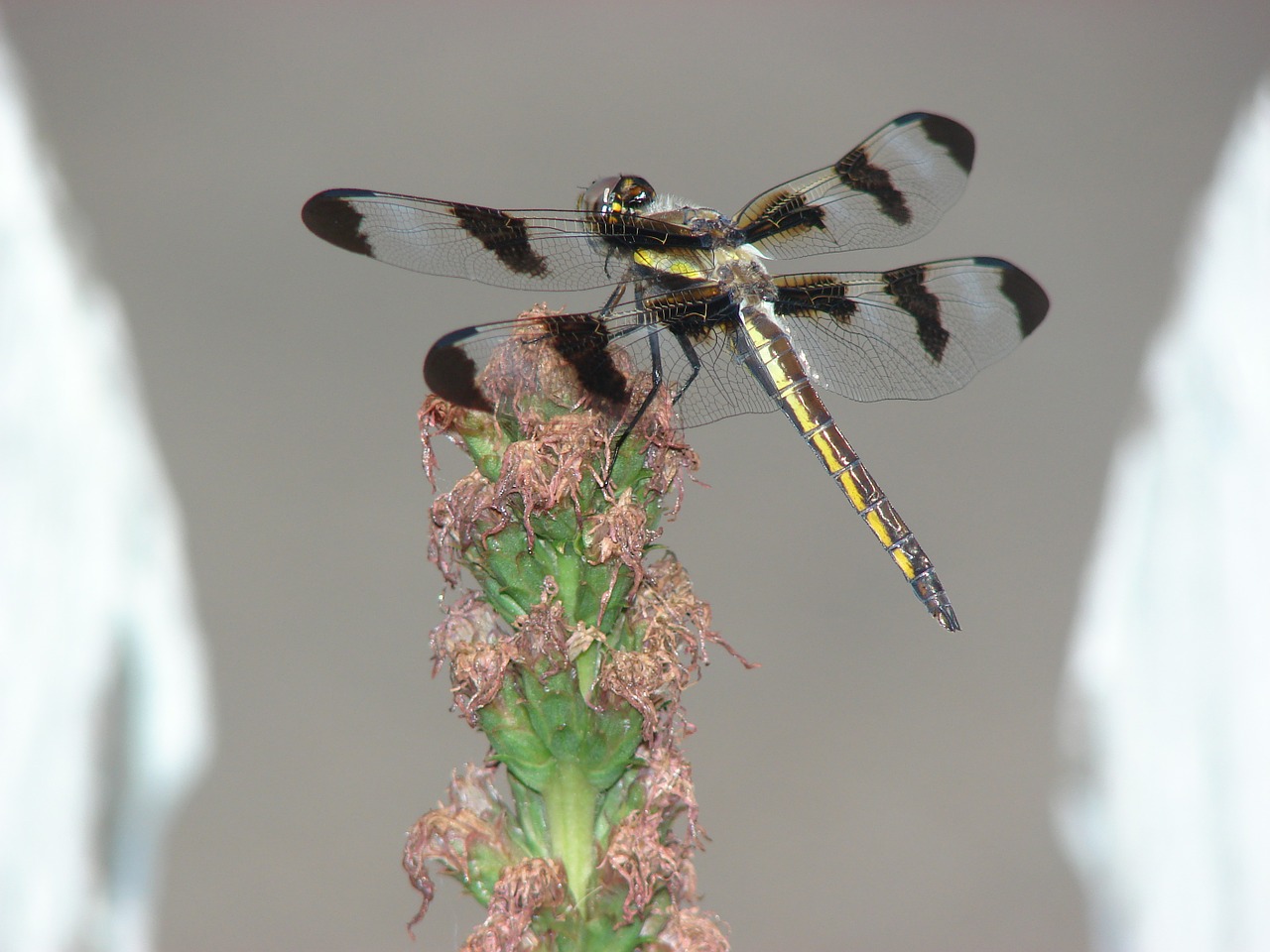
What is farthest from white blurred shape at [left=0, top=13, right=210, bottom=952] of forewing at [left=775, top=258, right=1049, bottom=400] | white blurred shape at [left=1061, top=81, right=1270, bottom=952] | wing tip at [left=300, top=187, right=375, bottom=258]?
white blurred shape at [left=1061, top=81, right=1270, bottom=952]

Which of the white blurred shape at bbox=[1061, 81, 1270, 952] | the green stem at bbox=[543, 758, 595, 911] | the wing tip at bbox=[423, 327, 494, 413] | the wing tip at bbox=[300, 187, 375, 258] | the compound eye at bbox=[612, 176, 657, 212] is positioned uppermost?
the wing tip at bbox=[300, 187, 375, 258]

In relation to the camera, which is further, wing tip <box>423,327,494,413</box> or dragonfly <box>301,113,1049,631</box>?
dragonfly <box>301,113,1049,631</box>

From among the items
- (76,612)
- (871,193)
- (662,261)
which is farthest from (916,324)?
(76,612)

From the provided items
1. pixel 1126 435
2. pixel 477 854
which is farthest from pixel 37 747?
pixel 1126 435

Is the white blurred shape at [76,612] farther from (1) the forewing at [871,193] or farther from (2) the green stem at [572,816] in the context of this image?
(2) the green stem at [572,816]

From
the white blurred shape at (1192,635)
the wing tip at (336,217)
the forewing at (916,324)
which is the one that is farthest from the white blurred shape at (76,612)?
the white blurred shape at (1192,635)

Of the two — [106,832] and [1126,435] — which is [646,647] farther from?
[1126,435]

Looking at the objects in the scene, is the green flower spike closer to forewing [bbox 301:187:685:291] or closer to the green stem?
the green stem
